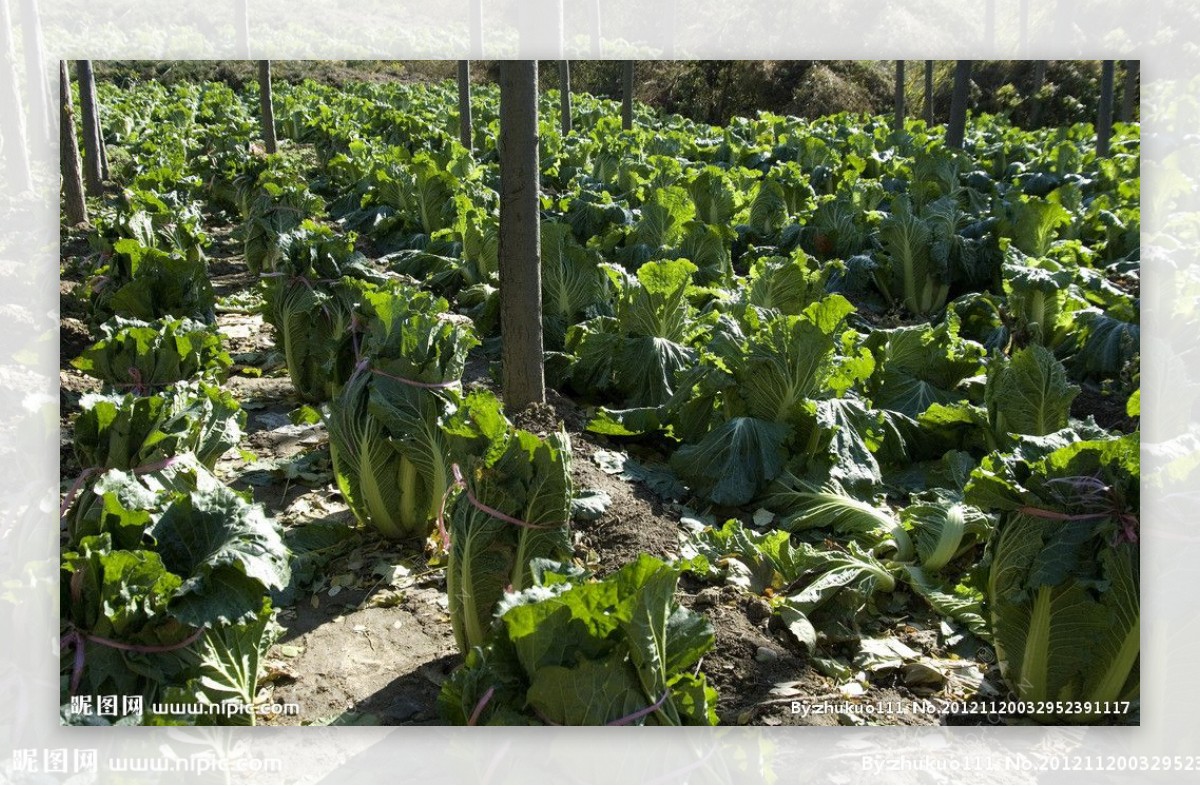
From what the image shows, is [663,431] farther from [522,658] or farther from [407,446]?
[522,658]

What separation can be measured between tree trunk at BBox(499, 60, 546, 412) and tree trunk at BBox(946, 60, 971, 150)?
668 cm

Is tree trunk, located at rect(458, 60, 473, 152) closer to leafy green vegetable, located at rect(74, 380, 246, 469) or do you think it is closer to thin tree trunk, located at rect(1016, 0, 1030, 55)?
thin tree trunk, located at rect(1016, 0, 1030, 55)

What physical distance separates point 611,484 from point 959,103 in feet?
24.1

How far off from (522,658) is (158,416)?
1663 millimetres

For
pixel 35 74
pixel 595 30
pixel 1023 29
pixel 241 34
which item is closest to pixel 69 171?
pixel 35 74

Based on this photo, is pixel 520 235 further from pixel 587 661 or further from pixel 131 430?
pixel 587 661

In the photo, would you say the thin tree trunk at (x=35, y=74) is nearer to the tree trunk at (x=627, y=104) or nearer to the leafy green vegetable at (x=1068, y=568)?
the leafy green vegetable at (x=1068, y=568)

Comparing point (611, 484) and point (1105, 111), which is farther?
point (1105, 111)

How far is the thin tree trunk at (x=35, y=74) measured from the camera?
226 inches

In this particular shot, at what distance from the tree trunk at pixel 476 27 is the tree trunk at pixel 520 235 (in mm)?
5153

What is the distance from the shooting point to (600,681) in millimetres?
2492

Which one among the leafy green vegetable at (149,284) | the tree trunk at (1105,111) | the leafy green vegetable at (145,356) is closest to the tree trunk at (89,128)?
the leafy green vegetable at (149,284)

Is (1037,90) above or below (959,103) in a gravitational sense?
above

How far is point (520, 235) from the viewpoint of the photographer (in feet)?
15.2
